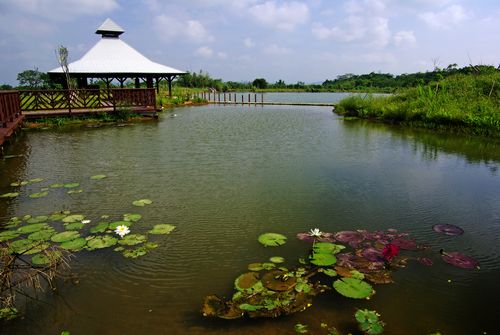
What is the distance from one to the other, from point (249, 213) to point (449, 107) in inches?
477

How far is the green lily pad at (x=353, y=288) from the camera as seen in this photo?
Answer: 9.95 feet

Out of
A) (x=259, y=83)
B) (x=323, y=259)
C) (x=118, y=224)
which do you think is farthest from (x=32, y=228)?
(x=259, y=83)

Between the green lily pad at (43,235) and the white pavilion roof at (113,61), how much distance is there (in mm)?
19071

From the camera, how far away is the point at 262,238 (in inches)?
163

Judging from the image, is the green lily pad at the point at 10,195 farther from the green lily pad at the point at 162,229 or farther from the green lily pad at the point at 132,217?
the green lily pad at the point at 162,229

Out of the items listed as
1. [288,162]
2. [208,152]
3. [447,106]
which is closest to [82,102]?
[208,152]

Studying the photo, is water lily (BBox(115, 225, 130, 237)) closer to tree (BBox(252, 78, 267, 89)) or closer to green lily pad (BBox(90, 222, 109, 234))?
green lily pad (BBox(90, 222, 109, 234))

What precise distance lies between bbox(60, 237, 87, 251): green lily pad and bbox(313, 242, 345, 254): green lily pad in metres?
2.61

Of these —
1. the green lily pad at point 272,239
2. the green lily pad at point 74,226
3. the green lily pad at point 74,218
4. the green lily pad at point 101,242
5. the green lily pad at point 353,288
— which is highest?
the green lily pad at point 74,218

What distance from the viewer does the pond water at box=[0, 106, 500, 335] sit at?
285 centimetres

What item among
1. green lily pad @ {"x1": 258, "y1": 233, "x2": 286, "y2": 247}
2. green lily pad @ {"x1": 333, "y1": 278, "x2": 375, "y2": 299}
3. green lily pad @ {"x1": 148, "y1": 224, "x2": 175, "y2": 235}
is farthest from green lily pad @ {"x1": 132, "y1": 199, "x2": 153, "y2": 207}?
green lily pad @ {"x1": 333, "y1": 278, "x2": 375, "y2": 299}

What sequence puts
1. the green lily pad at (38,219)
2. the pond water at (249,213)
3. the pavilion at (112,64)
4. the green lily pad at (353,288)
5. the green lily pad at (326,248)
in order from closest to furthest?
the pond water at (249,213)
the green lily pad at (353,288)
the green lily pad at (326,248)
the green lily pad at (38,219)
the pavilion at (112,64)

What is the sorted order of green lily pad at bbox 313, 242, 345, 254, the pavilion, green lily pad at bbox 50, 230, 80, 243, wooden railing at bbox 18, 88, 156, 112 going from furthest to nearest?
the pavilion
wooden railing at bbox 18, 88, 156, 112
green lily pad at bbox 50, 230, 80, 243
green lily pad at bbox 313, 242, 345, 254

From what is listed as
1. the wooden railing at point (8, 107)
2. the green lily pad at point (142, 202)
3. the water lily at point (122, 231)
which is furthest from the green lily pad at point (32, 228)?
the wooden railing at point (8, 107)
